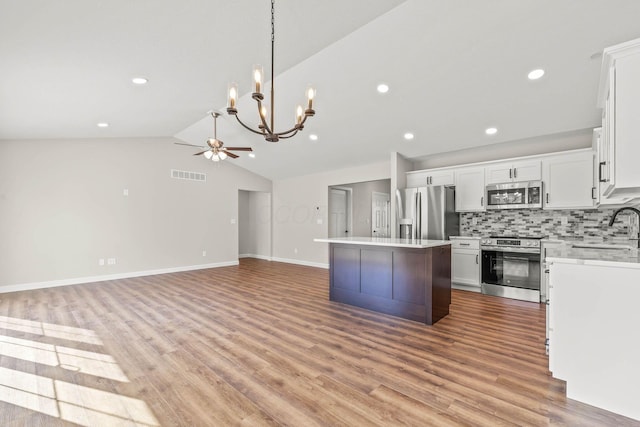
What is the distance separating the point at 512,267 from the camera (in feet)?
14.9

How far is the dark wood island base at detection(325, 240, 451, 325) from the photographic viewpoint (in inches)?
135

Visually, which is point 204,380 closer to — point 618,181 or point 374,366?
point 374,366

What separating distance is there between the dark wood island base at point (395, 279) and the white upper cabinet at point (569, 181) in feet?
6.60

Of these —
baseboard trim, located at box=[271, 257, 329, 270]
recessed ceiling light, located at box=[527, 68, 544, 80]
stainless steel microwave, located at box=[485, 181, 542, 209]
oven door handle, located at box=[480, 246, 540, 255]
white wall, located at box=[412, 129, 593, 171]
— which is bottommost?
baseboard trim, located at box=[271, 257, 329, 270]

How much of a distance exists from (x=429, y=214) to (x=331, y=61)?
309 centimetres

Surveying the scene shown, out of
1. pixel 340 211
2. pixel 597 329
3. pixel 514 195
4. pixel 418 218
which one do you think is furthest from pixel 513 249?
pixel 340 211

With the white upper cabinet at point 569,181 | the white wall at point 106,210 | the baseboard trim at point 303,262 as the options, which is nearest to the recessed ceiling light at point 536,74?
the white upper cabinet at point 569,181

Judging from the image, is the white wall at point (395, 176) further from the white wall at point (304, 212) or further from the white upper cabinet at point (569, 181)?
the white upper cabinet at point (569, 181)

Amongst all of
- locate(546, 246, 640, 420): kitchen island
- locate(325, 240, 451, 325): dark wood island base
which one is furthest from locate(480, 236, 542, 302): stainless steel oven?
locate(546, 246, 640, 420): kitchen island

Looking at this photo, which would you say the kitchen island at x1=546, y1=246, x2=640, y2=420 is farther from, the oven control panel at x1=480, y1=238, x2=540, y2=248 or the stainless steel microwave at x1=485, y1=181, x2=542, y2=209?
the stainless steel microwave at x1=485, y1=181, x2=542, y2=209

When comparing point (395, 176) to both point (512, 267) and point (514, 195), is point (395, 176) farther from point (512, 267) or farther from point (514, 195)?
point (512, 267)

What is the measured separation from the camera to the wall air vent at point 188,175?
7.04m

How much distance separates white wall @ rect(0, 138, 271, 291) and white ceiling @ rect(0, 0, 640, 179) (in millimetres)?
660

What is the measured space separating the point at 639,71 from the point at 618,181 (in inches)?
26.7
